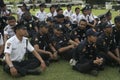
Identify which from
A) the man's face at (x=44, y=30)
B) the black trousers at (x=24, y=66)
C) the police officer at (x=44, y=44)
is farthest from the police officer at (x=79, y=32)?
the black trousers at (x=24, y=66)

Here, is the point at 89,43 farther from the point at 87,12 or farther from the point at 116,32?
the point at 87,12

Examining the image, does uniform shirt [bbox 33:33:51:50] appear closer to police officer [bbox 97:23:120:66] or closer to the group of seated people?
the group of seated people

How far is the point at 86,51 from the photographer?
716cm

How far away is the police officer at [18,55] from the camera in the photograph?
6.50 meters

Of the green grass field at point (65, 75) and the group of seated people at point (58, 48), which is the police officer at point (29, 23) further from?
the green grass field at point (65, 75)

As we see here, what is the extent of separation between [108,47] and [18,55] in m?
2.42

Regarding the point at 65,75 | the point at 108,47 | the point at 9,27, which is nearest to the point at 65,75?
the point at 65,75

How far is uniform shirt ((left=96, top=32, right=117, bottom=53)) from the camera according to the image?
757 cm

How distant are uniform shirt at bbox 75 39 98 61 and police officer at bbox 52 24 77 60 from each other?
754 mm

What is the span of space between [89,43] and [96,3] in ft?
94.0

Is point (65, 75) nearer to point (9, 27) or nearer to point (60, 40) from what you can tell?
point (60, 40)

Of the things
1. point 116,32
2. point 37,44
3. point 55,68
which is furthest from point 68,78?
point 116,32

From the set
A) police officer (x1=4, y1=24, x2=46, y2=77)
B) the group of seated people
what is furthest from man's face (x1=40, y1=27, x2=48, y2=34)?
police officer (x1=4, y1=24, x2=46, y2=77)

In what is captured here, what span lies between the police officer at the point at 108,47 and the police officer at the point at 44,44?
128 cm
